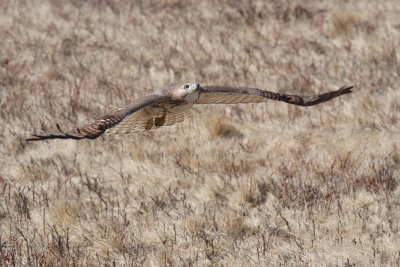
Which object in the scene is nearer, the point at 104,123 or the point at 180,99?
the point at 104,123

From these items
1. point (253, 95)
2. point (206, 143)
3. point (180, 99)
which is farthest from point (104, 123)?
point (206, 143)

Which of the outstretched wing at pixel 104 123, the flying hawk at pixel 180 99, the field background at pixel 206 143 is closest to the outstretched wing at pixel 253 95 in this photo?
the flying hawk at pixel 180 99

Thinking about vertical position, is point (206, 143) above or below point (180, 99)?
below

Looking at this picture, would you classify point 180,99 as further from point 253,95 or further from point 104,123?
point 104,123

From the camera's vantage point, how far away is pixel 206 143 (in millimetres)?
7023

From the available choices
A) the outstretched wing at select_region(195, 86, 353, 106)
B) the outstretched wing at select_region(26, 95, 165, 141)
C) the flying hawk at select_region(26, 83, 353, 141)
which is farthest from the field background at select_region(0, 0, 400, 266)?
the outstretched wing at select_region(26, 95, 165, 141)

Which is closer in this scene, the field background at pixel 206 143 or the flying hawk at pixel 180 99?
the flying hawk at pixel 180 99

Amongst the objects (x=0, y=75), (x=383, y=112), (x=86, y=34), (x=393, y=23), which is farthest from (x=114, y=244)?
(x=393, y=23)

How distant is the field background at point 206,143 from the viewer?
526 cm

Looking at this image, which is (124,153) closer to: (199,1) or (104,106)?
(104,106)

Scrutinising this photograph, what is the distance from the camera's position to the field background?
17.3 feet

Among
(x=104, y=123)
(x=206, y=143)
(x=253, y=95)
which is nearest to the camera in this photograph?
(x=104, y=123)

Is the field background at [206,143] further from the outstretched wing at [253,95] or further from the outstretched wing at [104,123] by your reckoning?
the outstretched wing at [104,123]

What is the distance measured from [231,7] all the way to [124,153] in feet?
17.5
